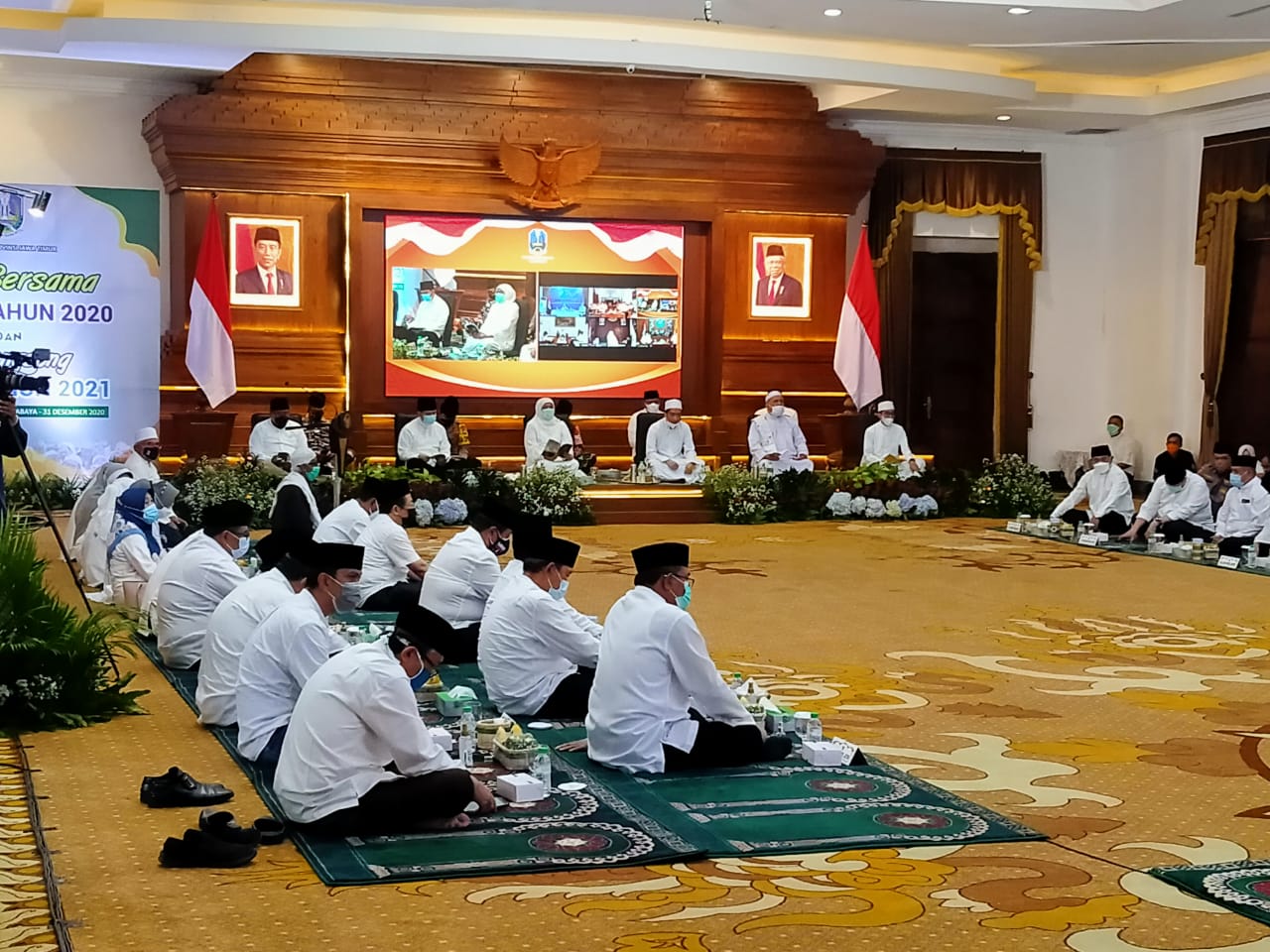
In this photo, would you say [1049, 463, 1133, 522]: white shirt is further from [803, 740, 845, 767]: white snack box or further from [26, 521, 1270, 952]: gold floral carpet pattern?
[803, 740, 845, 767]: white snack box

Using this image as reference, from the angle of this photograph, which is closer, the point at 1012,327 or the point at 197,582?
the point at 197,582

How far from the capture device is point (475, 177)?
15633mm

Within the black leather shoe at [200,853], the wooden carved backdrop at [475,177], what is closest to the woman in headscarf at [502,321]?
the wooden carved backdrop at [475,177]

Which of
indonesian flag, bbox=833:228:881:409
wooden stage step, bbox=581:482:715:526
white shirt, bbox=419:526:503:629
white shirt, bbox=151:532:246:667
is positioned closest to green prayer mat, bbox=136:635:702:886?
white shirt, bbox=151:532:246:667

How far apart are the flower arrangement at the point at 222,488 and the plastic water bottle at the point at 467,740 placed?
6.85 m

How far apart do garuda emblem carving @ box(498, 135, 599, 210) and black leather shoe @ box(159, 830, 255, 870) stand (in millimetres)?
11541

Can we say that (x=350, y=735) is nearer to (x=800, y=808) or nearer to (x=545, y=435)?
(x=800, y=808)

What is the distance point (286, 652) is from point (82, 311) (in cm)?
1004

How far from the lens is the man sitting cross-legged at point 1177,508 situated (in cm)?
1296

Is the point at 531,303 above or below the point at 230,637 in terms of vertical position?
above

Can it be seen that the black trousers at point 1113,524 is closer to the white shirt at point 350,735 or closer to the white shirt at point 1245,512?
the white shirt at point 1245,512

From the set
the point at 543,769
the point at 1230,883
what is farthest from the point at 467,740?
the point at 1230,883

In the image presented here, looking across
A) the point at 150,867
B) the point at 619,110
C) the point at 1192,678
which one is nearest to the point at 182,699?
the point at 150,867

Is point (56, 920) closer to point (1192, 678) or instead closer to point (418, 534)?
point (1192, 678)
